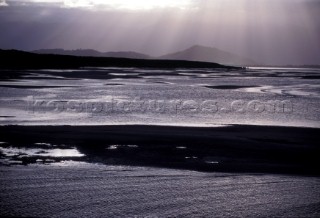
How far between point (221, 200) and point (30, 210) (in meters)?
3.70

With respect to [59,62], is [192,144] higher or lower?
lower

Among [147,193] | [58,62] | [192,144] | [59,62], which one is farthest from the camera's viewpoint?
[59,62]

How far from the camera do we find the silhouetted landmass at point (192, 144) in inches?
507

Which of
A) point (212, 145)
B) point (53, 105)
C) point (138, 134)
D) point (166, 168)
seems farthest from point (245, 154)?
point (53, 105)

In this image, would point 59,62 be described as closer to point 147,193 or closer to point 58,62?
point 58,62

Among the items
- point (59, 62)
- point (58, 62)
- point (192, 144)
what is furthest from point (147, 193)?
point (59, 62)

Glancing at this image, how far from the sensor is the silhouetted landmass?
1288cm

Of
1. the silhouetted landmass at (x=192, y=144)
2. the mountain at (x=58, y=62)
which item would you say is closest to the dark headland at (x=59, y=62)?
the mountain at (x=58, y=62)

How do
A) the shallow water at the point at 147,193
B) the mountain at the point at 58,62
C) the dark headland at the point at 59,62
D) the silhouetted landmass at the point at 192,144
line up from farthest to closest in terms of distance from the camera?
the dark headland at the point at 59,62, the mountain at the point at 58,62, the silhouetted landmass at the point at 192,144, the shallow water at the point at 147,193

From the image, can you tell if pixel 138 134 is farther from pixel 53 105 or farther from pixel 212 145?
pixel 53 105

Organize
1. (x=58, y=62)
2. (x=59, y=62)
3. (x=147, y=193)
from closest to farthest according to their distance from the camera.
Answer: (x=147, y=193), (x=58, y=62), (x=59, y=62)

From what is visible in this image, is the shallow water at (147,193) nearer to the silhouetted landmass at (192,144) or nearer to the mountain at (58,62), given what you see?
the silhouetted landmass at (192,144)

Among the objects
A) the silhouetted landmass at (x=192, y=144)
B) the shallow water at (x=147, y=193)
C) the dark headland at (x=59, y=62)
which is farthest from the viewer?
the dark headland at (x=59, y=62)

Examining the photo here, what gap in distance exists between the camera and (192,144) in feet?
52.6
